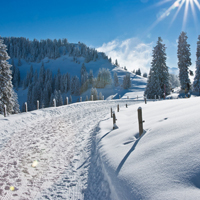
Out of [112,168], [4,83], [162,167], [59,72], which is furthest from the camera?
[59,72]

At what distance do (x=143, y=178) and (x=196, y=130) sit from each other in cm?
187

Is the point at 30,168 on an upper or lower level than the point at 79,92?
lower

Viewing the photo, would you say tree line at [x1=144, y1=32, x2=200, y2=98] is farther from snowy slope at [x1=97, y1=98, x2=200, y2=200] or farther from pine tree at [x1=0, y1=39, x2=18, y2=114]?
snowy slope at [x1=97, y1=98, x2=200, y2=200]

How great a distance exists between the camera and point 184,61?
3347cm

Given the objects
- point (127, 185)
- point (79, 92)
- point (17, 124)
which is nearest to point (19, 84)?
point (79, 92)

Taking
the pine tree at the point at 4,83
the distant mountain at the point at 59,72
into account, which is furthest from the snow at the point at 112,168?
the distant mountain at the point at 59,72

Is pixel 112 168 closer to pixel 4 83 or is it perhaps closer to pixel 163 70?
pixel 4 83

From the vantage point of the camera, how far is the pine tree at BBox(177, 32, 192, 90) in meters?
32.9

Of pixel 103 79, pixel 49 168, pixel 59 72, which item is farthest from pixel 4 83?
pixel 59 72

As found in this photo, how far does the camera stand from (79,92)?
9088cm

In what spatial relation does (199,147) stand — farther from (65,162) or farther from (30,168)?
(30,168)

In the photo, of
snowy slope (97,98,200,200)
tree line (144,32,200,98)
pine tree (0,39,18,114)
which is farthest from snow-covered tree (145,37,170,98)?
snowy slope (97,98,200,200)

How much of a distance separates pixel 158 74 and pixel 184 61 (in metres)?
7.55

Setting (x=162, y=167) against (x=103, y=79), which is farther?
(x=103, y=79)
